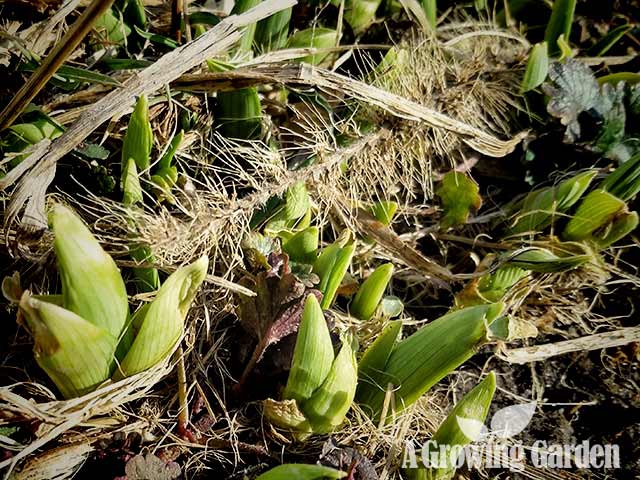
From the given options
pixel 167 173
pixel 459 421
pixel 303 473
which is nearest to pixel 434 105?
pixel 167 173

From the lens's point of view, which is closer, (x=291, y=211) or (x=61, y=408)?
(x=61, y=408)

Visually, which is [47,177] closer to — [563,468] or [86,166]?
[86,166]

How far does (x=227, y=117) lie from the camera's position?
1223mm

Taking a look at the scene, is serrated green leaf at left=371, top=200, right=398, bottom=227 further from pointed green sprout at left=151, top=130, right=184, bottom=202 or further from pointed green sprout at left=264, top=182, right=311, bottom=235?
pointed green sprout at left=151, top=130, right=184, bottom=202

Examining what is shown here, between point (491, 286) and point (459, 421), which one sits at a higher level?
point (491, 286)

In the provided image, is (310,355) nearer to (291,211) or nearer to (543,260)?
(291,211)

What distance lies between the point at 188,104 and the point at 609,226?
864 mm

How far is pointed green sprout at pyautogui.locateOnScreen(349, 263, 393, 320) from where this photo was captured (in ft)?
3.69

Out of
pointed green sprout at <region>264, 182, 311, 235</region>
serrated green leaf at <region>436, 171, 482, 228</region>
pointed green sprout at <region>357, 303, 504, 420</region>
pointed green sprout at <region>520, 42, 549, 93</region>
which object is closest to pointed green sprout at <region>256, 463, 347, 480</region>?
pointed green sprout at <region>357, 303, 504, 420</region>

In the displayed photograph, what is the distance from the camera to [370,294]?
115cm

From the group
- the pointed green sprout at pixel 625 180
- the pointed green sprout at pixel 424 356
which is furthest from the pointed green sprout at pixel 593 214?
the pointed green sprout at pixel 424 356

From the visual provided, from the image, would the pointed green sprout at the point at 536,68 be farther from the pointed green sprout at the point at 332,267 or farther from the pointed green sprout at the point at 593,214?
the pointed green sprout at the point at 332,267

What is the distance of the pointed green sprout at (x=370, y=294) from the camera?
1.12 meters

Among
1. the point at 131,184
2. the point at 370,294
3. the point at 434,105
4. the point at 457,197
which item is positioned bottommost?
the point at 370,294
